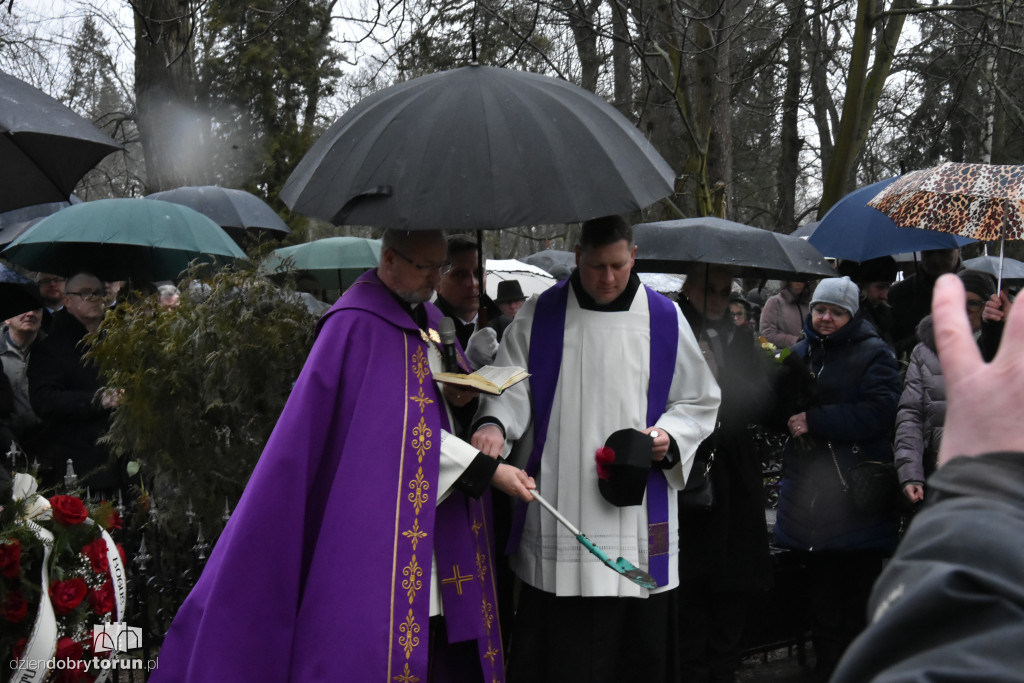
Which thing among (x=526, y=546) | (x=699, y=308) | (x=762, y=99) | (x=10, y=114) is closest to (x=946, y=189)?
(x=699, y=308)

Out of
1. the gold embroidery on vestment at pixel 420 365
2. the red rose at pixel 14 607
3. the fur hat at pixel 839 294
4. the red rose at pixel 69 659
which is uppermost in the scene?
the fur hat at pixel 839 294

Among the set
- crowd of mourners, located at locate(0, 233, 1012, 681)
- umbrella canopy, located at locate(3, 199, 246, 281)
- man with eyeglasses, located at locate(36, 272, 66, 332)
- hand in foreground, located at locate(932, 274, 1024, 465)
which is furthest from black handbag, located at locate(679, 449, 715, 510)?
man with eyeglasses, located at locate(36, 272, 66, 332)

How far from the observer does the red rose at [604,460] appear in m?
3.40

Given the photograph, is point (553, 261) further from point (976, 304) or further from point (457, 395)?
point (457, 395)

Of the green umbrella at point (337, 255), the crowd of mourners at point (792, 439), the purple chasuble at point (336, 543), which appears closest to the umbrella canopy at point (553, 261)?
the green umbrella at point (337, 255)

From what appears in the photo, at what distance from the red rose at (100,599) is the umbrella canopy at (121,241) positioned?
8.81 ft

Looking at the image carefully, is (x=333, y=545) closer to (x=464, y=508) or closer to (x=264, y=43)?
(x=464, y=508)

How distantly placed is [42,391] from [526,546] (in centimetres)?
317

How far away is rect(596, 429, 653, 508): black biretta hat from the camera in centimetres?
338

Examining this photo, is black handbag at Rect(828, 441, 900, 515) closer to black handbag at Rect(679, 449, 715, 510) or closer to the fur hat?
the fur hat

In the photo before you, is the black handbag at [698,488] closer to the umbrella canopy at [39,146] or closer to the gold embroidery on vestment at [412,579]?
the gold embroidery on vestment at [412,579]

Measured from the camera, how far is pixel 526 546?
360 cm

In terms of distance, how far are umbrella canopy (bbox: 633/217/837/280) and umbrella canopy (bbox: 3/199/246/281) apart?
9.07 ft

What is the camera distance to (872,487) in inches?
186
